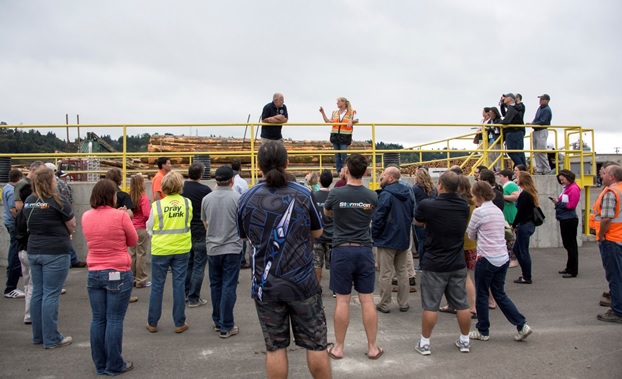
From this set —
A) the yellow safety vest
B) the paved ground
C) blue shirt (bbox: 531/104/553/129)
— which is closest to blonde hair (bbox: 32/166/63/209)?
the yellow safety vest

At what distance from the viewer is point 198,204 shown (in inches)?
224

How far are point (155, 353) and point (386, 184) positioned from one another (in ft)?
11.3

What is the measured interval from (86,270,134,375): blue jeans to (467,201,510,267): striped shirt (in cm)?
374

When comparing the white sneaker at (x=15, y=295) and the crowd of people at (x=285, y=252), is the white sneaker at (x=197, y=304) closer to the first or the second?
the crowd of people at (x=285, y=252)

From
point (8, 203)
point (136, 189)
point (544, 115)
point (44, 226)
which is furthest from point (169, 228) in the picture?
point (544, 115)

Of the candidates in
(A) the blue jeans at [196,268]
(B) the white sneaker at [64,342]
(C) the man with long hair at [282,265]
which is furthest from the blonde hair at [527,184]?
(B) the white sneaker at [64,342]

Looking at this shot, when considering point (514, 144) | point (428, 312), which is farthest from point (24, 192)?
point (514, 144)

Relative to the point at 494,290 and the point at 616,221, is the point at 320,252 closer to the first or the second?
the point at 494,290

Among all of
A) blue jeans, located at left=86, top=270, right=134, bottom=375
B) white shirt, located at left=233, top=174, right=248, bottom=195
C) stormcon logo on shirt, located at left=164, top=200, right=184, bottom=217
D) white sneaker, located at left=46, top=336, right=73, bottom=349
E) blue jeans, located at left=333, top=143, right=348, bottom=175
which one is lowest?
white sneaker, located at left=46, top=336, right=73, bottom=349

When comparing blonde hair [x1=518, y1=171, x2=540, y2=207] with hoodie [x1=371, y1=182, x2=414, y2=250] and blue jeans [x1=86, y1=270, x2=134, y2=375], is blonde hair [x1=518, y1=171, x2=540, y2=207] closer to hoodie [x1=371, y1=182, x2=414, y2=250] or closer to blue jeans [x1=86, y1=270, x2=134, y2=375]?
hoodie [x1=371, y1=182, x2=414, y2=250]

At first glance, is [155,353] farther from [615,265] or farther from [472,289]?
[615,265]

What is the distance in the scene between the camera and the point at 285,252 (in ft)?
9.60

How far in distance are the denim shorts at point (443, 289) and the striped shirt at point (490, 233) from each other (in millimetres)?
425

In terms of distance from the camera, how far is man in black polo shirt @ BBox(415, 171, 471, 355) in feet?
14.3
